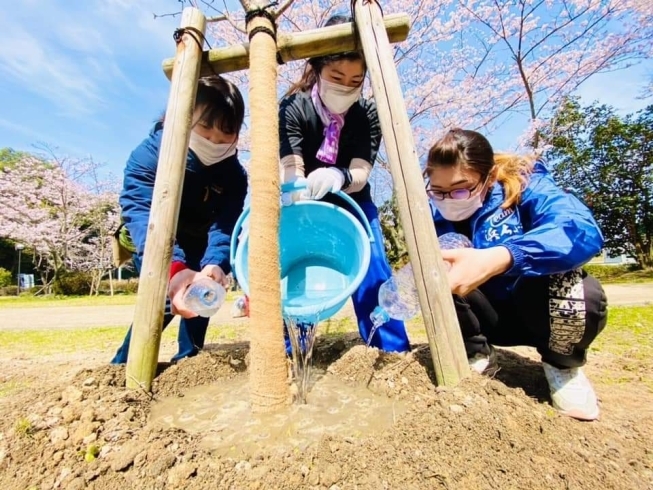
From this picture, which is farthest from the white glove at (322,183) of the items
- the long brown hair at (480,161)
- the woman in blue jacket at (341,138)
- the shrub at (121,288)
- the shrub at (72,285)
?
the shrub at (121,288)

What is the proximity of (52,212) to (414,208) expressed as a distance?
20095 millimetres

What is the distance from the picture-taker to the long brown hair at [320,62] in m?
1.64

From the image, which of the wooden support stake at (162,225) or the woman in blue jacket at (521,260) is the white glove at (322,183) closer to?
the woman in blue jacket at (521,260)

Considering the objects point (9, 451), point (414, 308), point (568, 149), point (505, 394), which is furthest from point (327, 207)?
point (568, 149)

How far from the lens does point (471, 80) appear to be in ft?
31.2

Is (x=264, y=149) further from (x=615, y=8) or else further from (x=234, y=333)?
(x=615, y=8)

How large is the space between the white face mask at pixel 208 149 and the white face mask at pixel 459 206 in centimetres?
99

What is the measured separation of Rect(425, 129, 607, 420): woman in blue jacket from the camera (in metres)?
1.24

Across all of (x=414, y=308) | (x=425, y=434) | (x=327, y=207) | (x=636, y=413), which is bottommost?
(x=636, y=413)

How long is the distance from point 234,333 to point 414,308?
214cm

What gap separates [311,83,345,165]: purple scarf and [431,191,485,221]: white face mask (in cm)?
59

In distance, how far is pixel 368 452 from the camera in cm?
92

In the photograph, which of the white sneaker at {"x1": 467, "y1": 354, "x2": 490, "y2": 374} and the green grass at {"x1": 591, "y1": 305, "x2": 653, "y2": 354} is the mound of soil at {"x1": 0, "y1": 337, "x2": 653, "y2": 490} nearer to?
the white sneaker at {"x1": 467, "y1": 354, "x2": 490, "y2": 374}

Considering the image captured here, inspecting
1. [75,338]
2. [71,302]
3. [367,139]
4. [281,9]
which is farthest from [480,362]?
[71,302]
